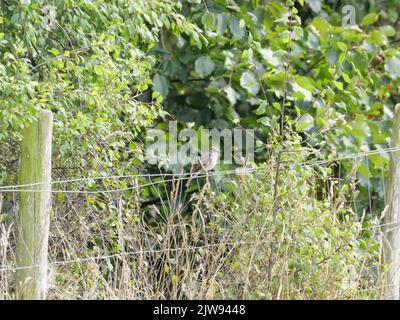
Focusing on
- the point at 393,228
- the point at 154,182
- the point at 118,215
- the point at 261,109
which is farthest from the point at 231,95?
the point at 118,215

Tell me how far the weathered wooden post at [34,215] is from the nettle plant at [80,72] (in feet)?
2.10

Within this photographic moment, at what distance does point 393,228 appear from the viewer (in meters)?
5.38

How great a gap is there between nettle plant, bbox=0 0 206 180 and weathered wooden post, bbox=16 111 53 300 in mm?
639

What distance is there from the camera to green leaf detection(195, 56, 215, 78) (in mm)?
8602

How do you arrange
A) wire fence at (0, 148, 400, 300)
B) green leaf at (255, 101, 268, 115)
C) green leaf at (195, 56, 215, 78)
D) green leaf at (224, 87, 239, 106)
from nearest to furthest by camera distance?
1. wire fence at (0, 148, 400, 300)
2. green leaf at (255, 101, 268, 115)
3. green leaf at (195, 56, 215, 78)
4. green leaf at (224, 87, 239, 106)

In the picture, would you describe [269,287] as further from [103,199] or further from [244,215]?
[103,199]

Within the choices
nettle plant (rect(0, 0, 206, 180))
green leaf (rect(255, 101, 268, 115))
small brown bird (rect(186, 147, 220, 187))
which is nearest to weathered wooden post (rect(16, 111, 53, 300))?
nettle plant (rect(0, 0, 206, 180))

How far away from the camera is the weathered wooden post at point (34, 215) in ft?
15.1

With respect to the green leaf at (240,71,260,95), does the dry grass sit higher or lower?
lower

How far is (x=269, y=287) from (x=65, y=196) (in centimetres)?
166

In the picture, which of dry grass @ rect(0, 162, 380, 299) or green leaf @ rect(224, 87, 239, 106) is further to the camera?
green leaf @ rect(224, 87, 239, 106)

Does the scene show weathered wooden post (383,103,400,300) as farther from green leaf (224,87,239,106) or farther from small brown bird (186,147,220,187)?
green leaf (224,87,239,106)

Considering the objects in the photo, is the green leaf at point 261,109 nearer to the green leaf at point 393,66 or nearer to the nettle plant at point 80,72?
the nettle plant at point 80,72
